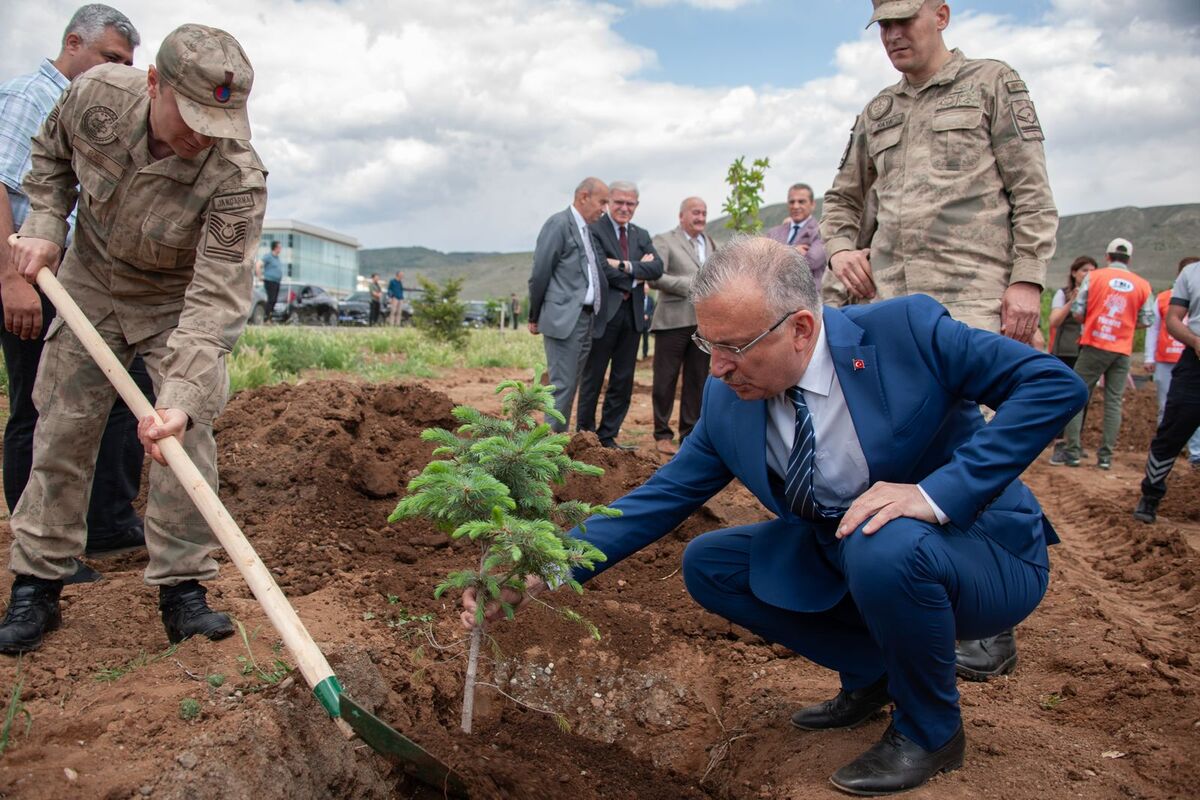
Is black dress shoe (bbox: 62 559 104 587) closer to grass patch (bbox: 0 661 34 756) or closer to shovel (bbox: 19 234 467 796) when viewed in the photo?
grass patch (bbox: 0 661 34 756)

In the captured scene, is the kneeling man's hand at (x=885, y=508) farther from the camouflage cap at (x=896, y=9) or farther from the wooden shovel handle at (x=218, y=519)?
the camouflage cap at (x=896, y=9)

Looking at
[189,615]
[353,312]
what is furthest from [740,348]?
[353,312]

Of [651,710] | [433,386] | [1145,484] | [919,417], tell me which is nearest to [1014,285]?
[919,417]

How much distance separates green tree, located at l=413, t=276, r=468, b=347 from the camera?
1588 centimetres

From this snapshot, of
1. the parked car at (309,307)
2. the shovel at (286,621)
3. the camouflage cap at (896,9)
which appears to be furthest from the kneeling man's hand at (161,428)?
the parked car at (309,307)

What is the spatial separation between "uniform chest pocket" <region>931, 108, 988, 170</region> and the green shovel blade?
9.76 ft

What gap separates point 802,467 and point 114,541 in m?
3.32

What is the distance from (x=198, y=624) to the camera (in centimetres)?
305

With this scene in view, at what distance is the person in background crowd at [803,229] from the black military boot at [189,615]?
5.54 metres

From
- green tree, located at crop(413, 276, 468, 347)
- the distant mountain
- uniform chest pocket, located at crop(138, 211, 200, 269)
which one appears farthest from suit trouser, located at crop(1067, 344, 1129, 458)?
green tree, located at crop(413, 276, 468, 347)

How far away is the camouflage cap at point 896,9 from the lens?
3.54m

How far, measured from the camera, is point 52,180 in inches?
123

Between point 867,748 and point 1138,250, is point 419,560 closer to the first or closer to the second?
point 867,748

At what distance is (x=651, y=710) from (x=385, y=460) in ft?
8.26
